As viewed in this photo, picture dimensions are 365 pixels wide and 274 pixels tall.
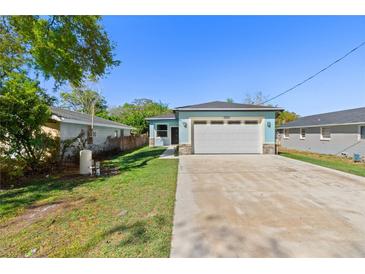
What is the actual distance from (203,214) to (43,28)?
839 cm

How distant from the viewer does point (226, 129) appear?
13.7 m

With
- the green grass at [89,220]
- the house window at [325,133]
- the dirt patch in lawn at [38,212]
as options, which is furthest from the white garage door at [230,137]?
the dirt patch in lawn at [38,212]

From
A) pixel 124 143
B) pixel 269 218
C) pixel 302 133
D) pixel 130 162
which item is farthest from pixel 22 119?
pixel 302 133

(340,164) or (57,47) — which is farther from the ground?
(57,47)

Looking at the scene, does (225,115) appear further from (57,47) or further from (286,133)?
(286,133)

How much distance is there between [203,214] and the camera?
3.98m

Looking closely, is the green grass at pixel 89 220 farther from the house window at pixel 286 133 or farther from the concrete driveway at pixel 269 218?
the house window at pixel 286 133

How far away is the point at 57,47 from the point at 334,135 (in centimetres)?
1834

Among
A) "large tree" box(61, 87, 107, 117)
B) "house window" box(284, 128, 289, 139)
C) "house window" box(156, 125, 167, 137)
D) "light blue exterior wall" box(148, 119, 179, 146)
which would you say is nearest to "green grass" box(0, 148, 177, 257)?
"light blue exterior wall" box(148, 119, 179, 146)

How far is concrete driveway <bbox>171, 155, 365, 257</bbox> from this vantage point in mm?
2781

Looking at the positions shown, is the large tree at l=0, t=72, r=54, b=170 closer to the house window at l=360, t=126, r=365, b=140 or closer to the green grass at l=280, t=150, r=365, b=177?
the green grass at l=280, t=150, r=365, b=177

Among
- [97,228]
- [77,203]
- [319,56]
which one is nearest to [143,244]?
[97,228]

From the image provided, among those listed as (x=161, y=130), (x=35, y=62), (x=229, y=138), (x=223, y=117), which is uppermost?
(x=35, y=62)
